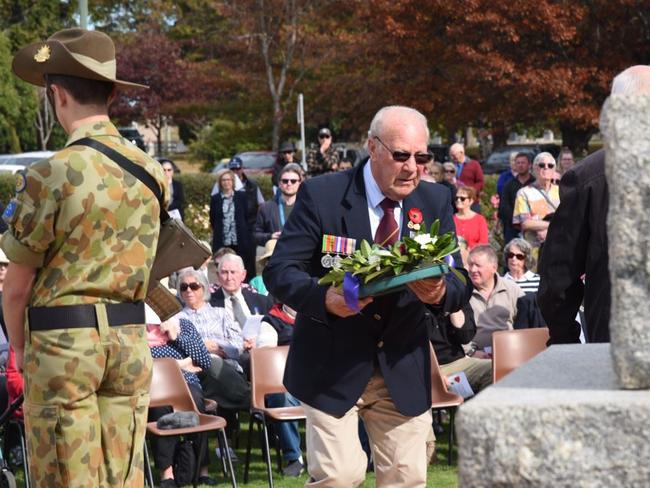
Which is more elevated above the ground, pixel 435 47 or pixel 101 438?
pixel 435 47

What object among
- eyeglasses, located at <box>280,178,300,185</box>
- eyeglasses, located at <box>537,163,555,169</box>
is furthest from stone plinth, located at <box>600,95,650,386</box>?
eyeglasses, located at <box>280,178,300,185</box>

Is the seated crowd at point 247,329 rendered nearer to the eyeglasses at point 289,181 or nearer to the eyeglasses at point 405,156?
the eyeglasses at point 289,181

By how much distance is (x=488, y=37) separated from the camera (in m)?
25.2

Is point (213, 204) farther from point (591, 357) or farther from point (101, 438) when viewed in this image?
point (591, 357)

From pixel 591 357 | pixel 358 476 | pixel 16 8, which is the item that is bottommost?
pixel 358 476

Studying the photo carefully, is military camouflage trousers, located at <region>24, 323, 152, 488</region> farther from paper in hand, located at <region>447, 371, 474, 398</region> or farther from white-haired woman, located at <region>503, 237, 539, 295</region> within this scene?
white-haired woman, located at <region>503, 237, 539, 295</region>

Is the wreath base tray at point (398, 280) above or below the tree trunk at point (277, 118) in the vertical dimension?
below

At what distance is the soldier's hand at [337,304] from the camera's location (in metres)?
4.50

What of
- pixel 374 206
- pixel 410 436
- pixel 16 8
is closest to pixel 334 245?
pixel 374 206

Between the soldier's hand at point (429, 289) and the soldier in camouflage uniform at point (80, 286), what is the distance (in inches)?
36.5

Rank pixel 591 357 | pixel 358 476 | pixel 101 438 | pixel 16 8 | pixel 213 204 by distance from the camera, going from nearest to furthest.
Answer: pixel 591 357 → pixel 101 438 → pixel 358 476 → pixel 213 204 → pixel 16 8

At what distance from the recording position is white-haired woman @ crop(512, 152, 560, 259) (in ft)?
41.5

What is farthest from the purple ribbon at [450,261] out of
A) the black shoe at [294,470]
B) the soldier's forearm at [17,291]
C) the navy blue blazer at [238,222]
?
the navy blue blazer at [238,222]

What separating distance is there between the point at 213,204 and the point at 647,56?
13279 millimetres
